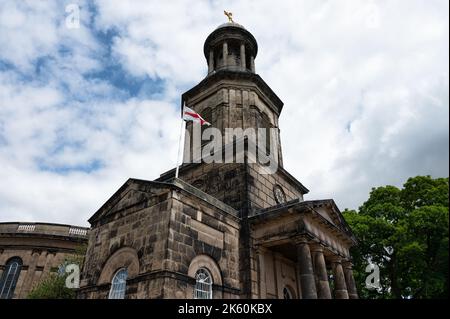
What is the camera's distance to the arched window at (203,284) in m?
11.9

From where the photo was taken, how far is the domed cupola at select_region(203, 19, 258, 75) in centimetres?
2398

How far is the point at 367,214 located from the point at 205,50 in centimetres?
1759

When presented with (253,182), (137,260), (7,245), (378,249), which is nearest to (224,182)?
(253,182)

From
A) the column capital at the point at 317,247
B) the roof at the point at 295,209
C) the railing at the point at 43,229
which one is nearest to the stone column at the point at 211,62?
the roof at the point at 295,209

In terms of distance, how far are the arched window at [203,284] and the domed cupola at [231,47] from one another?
51.2 ft

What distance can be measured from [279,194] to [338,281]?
5.63m

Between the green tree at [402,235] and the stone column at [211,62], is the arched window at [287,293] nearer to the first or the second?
the green tree at [402,235]

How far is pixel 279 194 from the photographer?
18875 millimetres

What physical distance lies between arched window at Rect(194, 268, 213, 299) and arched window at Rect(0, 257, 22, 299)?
22.1 metres

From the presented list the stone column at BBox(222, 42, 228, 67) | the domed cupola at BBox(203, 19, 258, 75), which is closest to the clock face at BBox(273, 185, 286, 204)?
the domed cupola at BBox(203, 19, 258, 75)

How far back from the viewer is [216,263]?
13.1 meters

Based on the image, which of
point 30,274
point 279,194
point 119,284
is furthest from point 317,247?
point 30,274

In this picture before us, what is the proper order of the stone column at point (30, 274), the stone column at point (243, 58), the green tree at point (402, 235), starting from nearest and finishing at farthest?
the green tree at point (402, 235) → the stone column at point (243, 58) → the stone column at point (30, 274)
